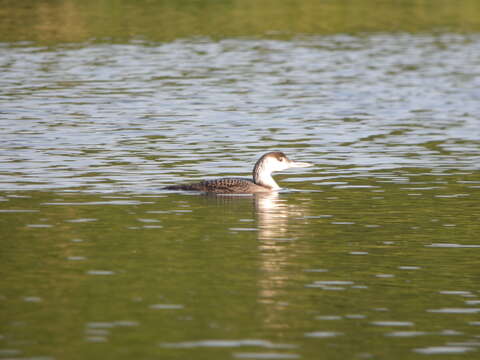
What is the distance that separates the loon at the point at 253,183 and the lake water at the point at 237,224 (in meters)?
0.30

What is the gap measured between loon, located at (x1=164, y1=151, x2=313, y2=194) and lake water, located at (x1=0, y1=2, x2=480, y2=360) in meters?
0.30

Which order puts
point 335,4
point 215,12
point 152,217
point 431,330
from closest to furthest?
point 431,330 < point 152,217 < point 215,12 < point 335,4

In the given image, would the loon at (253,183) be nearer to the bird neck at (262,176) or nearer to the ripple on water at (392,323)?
the bird neck at (262,176)

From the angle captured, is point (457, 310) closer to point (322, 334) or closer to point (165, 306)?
point (322, 334)

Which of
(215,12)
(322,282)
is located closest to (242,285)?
(322,282)

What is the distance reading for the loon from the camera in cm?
2411

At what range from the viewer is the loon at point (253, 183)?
79.1 ft

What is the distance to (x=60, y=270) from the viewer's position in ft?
56.1

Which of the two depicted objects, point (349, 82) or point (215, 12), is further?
point (215, 12)

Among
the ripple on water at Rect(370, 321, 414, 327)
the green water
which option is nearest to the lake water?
the ripple on water at Rect(370, 321, 414, 327)

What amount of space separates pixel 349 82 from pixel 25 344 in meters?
36.1

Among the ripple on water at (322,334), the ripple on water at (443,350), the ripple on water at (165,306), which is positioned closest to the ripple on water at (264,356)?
the ripple on water at (322,334)

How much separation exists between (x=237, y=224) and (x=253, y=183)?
3.77 m

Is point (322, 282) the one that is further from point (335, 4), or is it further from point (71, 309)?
point (335, 4)
